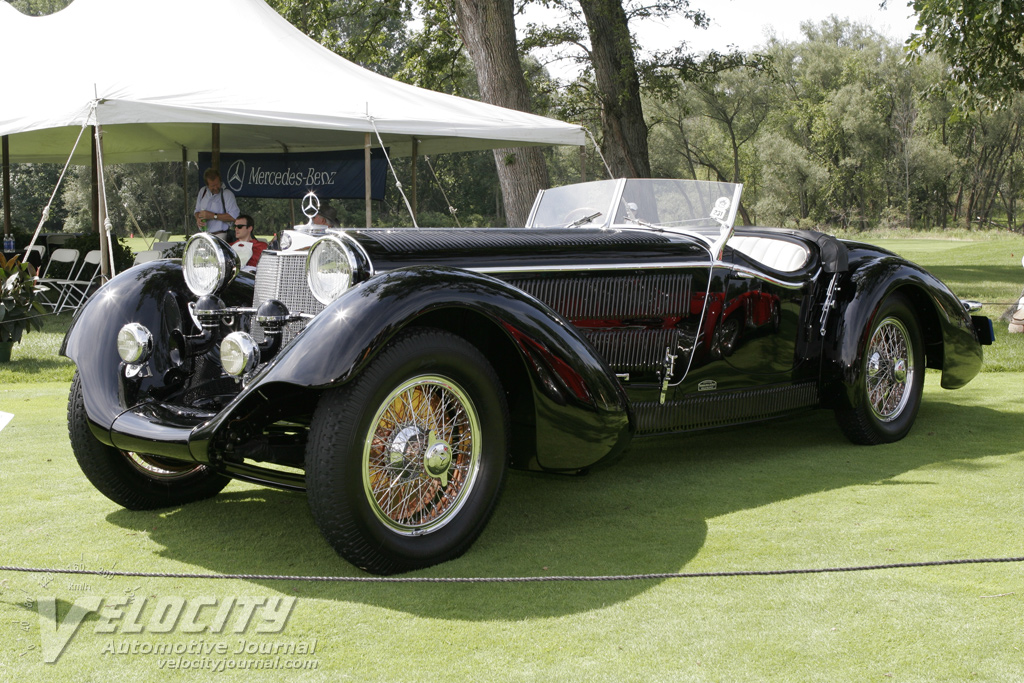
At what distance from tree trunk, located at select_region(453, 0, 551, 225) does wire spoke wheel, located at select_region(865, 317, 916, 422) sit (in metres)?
6.54

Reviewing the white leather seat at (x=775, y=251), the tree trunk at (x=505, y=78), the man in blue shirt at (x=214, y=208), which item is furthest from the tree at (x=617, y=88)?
the white leather seat at (x=775, y=251)

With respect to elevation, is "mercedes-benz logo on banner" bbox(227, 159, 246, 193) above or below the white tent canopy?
below

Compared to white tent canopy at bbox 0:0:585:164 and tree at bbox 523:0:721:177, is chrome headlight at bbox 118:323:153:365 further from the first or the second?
tree at bbox 523:0:721:177

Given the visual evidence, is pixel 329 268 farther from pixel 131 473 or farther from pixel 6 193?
pixel 6 193

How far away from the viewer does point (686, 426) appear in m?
4.41

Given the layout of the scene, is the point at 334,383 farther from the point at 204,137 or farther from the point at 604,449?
the point at 204,137

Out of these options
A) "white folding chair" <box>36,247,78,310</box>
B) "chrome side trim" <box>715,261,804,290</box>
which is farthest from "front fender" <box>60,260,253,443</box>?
"white folding chair" <box>36,247,78,310</box>

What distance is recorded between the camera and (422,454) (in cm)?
315

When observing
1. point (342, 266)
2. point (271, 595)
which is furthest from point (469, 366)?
point (271, 595)

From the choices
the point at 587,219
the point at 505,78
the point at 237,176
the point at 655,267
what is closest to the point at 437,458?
the point at 655,267

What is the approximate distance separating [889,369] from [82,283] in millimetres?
11264

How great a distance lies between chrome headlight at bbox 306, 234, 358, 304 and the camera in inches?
135

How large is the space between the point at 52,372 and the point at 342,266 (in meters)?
5.72

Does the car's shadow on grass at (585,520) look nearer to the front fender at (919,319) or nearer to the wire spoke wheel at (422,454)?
the wire spoke wheel at (422,454)
